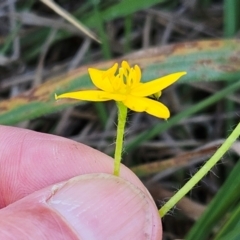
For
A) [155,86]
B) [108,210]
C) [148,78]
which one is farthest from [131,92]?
[148,78]

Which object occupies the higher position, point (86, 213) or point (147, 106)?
point (147, 106)

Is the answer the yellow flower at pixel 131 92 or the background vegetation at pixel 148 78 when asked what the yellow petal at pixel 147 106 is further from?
the background vegetation at pixel 148 78

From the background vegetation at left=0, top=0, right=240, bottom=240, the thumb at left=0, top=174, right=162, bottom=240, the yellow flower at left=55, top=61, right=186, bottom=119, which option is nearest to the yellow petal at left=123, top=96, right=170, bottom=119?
the yellow flower at left=55, top=61, right=186, bottom=119

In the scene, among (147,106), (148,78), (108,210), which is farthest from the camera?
(148,78)

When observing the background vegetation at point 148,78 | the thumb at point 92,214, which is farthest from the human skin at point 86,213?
the background vegetation at point 148,78

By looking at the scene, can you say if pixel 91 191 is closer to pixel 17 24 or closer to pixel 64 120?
pixel 64 120

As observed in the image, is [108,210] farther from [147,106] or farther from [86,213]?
[147,106]

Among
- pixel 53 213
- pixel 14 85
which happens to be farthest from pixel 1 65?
pixel 53 213
